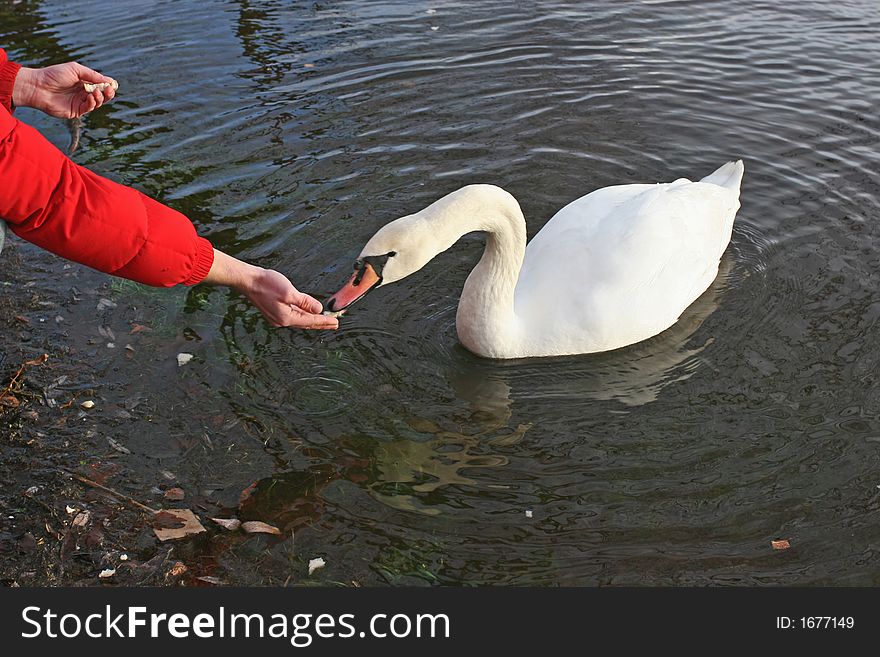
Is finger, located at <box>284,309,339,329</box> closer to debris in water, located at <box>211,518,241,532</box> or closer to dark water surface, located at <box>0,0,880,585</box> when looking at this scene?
dark water surface, located at <box>0,0,880,585</box>

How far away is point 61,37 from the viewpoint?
36.4ft

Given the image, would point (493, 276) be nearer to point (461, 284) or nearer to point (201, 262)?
point (461, 284)

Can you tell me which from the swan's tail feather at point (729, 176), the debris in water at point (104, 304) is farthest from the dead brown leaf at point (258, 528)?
the swan's tail feather at point (729, 176)

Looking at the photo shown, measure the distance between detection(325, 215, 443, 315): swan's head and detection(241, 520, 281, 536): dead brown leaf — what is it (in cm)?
116

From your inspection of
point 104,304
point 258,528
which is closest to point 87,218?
point 258,528

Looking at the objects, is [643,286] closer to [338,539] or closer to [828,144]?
[338,539]

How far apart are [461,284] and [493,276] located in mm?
1096

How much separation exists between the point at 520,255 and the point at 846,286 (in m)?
2.50

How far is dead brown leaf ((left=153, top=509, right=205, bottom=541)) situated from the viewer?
15.5 ft

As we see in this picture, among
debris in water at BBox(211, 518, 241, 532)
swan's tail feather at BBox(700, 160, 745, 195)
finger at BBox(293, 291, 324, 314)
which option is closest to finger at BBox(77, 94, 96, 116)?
finger at BBox(293, 291, 324, 314)

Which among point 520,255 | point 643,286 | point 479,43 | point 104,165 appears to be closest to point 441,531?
point 520,255

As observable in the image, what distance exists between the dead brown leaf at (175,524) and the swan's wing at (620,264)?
2372 millimetres

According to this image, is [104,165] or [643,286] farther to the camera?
[104,165]

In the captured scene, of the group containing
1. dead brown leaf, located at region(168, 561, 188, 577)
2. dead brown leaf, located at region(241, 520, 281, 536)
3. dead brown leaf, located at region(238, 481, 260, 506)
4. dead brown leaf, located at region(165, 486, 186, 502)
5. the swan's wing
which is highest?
the swan's wing
